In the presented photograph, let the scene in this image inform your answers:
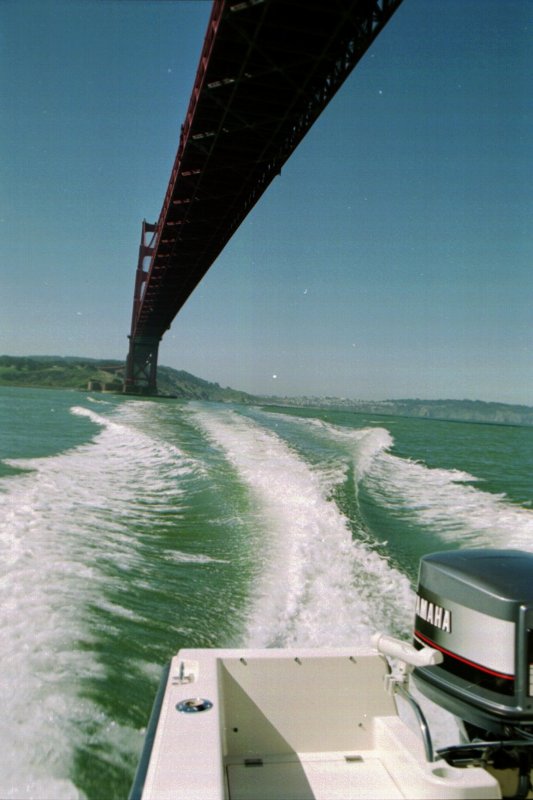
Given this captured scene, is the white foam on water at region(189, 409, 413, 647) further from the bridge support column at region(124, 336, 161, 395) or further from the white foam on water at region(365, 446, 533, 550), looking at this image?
the bridge support column at region(124, 336, 161, 395)

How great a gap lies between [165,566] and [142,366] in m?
32.8

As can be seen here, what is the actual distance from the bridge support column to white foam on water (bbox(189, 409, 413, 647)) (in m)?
29.5

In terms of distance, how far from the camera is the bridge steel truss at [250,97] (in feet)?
26.5

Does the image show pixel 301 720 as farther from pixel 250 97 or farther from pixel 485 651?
pixel 250 97

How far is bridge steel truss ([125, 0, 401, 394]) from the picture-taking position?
8.08m

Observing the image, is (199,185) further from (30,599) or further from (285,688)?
(285,688)

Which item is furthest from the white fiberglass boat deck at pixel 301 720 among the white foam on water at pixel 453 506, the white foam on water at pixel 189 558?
the white foam on water at pixel 453 506

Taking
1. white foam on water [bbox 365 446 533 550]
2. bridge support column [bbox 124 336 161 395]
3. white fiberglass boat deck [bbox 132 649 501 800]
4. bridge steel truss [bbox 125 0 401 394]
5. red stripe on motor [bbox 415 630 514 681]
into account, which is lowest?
white foam on water [bbox 365 446 533 550]

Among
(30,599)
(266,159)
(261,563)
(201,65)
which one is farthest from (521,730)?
(266,159)

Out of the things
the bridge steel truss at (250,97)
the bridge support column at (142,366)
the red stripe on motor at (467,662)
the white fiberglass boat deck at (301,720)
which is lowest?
the white fiberglass boat deck at (301,720)

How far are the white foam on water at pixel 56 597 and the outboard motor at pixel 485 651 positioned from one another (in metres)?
1.10

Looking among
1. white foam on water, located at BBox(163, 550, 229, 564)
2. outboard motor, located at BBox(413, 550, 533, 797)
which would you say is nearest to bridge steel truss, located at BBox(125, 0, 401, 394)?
white foam on water, located at BBox(163, 550, 229, 564)

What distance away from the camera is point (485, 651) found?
1.59 metres

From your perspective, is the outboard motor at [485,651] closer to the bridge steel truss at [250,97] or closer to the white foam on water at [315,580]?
the white foam on water at [315,580]
